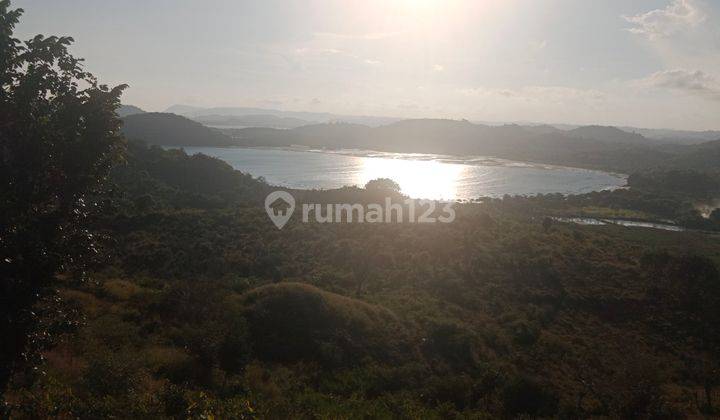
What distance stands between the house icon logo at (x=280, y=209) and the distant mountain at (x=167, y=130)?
6126 cm

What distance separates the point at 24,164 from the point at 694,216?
68143 mm

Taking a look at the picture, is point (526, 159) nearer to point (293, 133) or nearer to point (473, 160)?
point (473, 160)

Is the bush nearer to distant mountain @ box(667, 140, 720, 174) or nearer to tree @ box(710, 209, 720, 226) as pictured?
tree @ box(710, 209, 720, 226)

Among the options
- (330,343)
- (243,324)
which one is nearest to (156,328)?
(243,324)

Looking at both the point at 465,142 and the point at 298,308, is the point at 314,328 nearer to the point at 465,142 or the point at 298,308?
the point at 298,308

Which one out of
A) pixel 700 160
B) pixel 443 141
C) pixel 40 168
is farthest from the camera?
pixel 443 141

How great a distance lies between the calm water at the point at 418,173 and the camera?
79.6m

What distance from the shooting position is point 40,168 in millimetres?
5816

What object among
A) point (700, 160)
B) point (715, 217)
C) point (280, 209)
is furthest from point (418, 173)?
point (700, 160)

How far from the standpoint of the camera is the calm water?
79.6 meters

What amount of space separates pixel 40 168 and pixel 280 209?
1369 inches

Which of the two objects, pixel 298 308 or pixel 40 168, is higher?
pixel 40 168

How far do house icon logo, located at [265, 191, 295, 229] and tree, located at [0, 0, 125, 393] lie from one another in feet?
95.6

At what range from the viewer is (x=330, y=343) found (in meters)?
14.7
